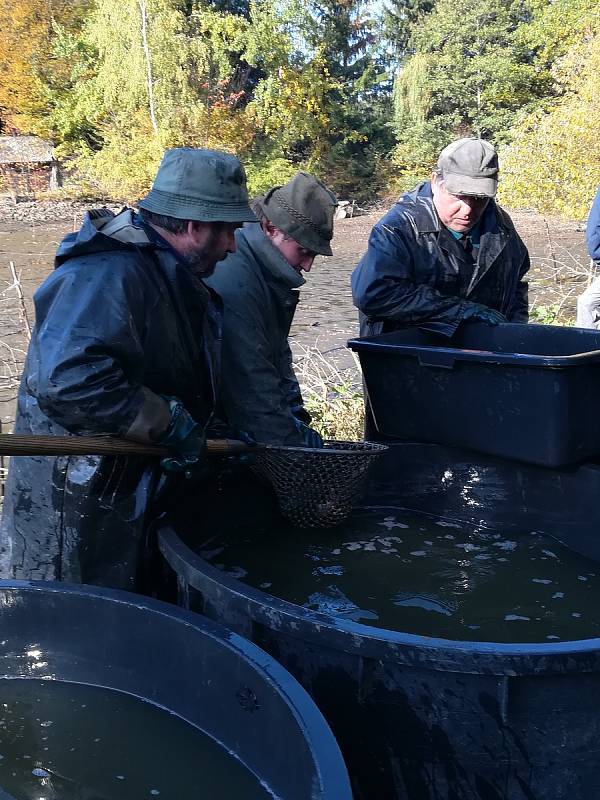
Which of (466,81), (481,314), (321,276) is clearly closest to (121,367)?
(481,314)

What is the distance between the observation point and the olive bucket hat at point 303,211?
3285 mm

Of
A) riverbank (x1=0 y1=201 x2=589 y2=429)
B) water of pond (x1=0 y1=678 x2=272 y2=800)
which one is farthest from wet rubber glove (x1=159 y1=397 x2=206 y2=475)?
riverbank (x1=0 y1=201 x2=589 y2=429)

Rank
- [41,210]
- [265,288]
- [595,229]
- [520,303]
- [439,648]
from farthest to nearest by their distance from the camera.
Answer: [41,210] → [595,229] → [520,303] → [265,288] → [439,648]

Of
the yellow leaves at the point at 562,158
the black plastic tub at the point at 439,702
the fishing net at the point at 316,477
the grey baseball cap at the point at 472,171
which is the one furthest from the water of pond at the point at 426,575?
the yellow leaves at the point at 562,158

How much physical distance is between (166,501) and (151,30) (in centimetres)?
3258

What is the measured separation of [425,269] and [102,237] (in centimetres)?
225

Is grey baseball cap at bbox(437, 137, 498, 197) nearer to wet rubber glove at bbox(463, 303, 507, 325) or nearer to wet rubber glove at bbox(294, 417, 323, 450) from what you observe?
wet rubber glove at bbox(463, 303, 507, 325)

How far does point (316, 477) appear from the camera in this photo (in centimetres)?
325

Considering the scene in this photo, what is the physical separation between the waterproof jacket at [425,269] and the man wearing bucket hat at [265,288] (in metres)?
1.04

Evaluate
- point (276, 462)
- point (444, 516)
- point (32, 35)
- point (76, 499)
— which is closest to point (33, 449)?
point (76, 499)

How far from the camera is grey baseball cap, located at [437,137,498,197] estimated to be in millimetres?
4250

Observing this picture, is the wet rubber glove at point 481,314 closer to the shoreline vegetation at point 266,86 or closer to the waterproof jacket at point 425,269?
the waterproof jacket at point 425,269

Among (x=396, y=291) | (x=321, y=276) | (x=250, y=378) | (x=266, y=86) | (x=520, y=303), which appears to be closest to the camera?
(x=250, y=378)

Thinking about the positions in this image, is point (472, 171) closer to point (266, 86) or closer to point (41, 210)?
point (41, 210)
